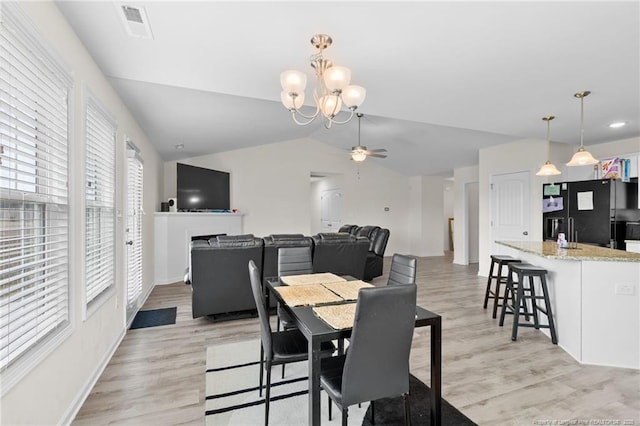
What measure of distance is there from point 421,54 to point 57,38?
2410mm

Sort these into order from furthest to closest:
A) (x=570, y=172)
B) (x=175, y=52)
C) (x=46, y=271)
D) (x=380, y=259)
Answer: (x=380, y=259), (x=570, y=172), (x=175, y=52), (x=46, y=271)

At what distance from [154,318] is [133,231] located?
117cm

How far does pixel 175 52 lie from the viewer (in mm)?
2430

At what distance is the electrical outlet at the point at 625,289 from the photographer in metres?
2.75

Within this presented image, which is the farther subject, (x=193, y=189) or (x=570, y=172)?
(x=193, y=189)

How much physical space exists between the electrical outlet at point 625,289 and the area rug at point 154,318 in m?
4.49

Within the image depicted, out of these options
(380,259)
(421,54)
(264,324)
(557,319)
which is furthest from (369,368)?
(380,259)

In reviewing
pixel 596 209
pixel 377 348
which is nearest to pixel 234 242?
pixel 377 348

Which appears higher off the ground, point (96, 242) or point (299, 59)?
point (299, 59)

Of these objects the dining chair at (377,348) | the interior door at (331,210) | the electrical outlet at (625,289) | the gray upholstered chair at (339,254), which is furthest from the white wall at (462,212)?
the dining chair at (377,348)

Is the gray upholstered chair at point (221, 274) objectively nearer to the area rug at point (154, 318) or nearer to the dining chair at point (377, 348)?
the area rug at point (154, 318)

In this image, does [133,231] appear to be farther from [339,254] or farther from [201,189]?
[339,254]

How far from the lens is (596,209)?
459cm

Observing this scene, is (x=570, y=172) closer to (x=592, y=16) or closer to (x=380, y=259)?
(x=380, y=259)
